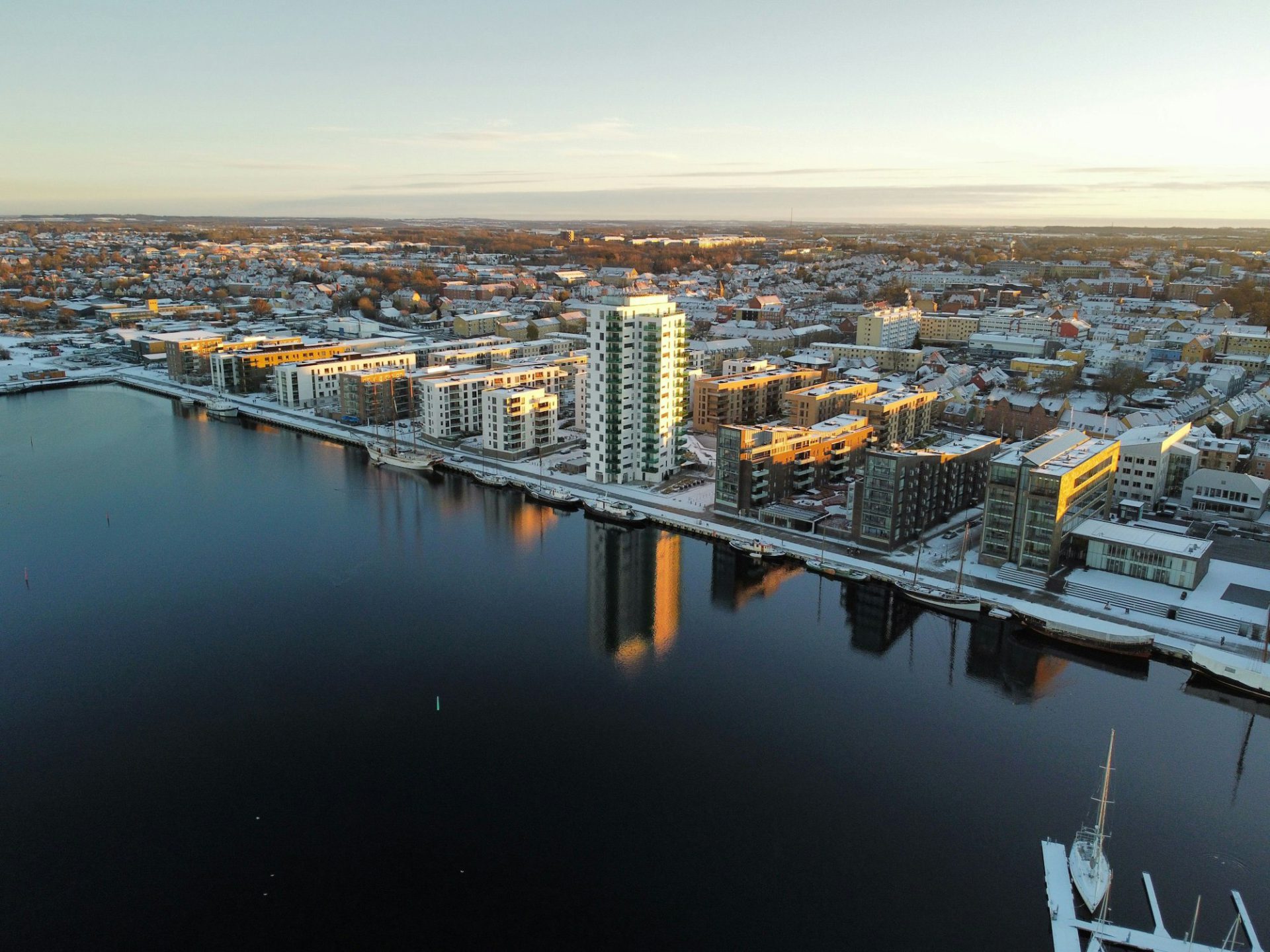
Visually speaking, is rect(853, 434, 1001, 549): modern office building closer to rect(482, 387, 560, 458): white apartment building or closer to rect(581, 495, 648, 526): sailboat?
rect(581, 495, 648, 526): sailboat

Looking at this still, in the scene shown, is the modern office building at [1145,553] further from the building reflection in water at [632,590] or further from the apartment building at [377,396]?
the apartment building at [377,396]

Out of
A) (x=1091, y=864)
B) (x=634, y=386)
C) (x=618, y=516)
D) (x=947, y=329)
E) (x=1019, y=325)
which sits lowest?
(x=1091, y=864)

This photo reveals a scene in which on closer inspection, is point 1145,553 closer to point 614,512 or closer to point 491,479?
point 614,512

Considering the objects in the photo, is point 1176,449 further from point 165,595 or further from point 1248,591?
point 165,595

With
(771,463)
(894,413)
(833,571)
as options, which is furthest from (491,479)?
(894,413)

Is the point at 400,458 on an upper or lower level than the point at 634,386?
lower

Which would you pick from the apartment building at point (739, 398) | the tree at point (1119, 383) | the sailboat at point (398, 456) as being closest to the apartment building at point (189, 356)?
the sailboat at point (398, 456)
